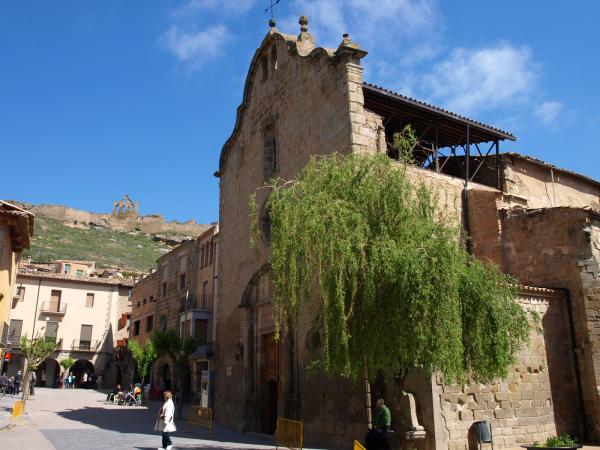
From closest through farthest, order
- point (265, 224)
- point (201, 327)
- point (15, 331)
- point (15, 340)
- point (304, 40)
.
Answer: point (265, 224), point (304, 40), point (201, 327), point (15, 340), point (15, 331)

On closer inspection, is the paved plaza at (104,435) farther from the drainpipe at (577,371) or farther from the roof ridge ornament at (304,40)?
the roof ridge ornament at (304,40)

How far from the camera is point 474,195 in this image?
1510cm

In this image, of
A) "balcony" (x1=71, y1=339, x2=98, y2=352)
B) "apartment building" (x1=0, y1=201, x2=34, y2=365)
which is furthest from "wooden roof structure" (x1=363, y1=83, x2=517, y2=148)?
→ "balcony" (x1=71, y1=339, x2=98, y2=352)

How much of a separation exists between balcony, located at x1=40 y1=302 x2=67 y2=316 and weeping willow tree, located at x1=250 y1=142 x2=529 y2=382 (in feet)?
117

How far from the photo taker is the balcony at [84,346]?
40.7 m

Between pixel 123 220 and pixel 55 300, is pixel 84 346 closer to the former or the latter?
pixel 55 300

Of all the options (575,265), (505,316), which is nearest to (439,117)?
(575,265)

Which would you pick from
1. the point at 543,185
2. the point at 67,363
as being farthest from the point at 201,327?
the point at 543,185

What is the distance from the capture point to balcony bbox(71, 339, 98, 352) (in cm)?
4072

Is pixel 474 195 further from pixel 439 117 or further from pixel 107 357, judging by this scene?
pixel 107 357

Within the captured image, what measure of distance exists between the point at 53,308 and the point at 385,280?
3830cm

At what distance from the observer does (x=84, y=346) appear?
135 feet

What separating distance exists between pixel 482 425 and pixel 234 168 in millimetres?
13151

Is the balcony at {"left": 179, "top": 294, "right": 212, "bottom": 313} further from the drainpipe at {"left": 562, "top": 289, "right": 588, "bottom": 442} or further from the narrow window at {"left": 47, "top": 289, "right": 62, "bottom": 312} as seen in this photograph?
the drainpipe at {"left": 562, "top": 289, "right": 588, "bottom": 442}
